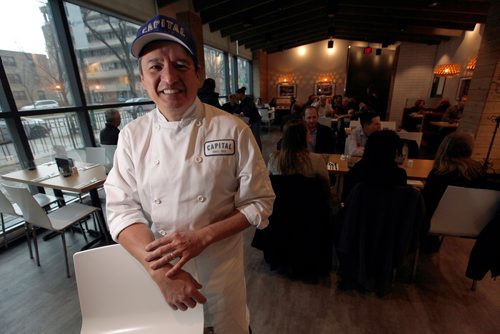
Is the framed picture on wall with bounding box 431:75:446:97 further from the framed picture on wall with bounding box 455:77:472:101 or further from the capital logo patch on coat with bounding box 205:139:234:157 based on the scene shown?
the capital logo patch on coat with bounding box 205:139:234:157

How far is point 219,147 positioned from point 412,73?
10.9 meters

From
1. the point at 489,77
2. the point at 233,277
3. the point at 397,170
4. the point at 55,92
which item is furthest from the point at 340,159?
the point at 55,92

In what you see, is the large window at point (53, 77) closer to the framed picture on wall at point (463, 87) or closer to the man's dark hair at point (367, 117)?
the man's dark hair at point (367, 117)

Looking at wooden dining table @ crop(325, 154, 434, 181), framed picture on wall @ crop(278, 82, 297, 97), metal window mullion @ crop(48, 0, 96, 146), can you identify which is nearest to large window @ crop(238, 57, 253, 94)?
framed picture on wall @ crop(278, 82, 297, 97)

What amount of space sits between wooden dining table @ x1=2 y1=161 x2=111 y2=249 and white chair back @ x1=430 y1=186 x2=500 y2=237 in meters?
2.81

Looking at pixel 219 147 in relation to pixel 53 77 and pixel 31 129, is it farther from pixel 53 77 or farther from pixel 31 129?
pixel 53 77

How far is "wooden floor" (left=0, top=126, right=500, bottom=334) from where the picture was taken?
1.58 meters

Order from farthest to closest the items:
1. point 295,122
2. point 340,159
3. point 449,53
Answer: point 449,53, point 340,159, point 295,122

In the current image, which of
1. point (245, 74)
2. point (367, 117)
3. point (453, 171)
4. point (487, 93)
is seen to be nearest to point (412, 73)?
point (245, 74)

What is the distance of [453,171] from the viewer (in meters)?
1.82

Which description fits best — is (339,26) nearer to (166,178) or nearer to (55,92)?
(55,92)

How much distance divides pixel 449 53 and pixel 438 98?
1372 millimetres

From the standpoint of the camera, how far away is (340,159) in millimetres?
2623

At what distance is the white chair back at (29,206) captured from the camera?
186 centimetres
